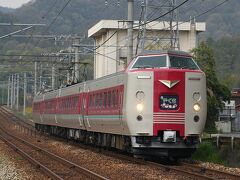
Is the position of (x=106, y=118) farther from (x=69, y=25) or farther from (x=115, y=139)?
(x=69, y=25)

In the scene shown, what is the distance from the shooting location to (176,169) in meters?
16.6

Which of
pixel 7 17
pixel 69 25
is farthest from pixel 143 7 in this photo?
pixel 69 25

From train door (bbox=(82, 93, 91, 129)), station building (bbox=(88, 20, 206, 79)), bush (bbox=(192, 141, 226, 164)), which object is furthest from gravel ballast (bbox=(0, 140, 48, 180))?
station building (bbox=(88, 20, 206, 79))

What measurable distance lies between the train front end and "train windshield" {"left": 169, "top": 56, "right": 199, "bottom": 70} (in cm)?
24

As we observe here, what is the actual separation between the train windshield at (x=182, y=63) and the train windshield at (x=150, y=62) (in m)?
0.25

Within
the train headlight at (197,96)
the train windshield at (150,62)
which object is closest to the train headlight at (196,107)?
the train headlight at (197,96)

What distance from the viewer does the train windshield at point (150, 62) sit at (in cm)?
1873

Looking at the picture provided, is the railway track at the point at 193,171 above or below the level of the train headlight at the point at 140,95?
below

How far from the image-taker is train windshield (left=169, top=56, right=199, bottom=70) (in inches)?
738

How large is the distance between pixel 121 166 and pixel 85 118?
27.0 ft

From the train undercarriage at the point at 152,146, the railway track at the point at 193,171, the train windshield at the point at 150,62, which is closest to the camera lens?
the railway track at the point at 193,171

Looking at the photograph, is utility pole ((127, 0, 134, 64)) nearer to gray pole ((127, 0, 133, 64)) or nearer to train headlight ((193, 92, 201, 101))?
gray pole ((127, 0, 133, 64))

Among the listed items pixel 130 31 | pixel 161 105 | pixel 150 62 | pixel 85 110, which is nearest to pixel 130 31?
pixel 130 31

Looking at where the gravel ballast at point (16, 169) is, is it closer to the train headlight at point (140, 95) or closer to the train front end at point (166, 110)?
the train front end at point (166, 110)
